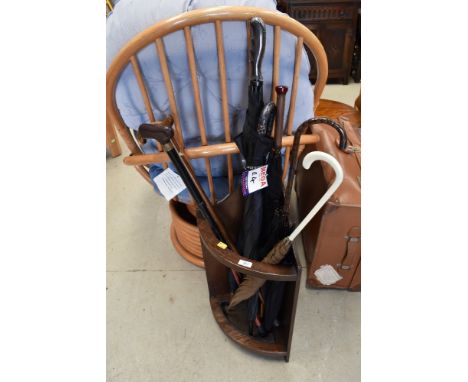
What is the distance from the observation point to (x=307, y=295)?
116 centimetres

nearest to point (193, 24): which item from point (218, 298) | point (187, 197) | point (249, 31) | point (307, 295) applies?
point (249, 31)

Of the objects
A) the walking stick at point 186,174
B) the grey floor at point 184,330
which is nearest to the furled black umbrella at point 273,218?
the walking stick at point 186,174

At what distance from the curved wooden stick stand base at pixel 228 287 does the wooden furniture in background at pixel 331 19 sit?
5.67ft

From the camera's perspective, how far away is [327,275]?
1093 mm

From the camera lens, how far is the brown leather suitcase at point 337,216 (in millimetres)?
872

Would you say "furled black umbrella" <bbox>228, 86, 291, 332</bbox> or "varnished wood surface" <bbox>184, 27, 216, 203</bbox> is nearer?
"varnished wood surface" <bbox>184, 27, 216, 203</bbox>

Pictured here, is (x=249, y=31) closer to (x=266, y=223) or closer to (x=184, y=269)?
(x=266, y=223)

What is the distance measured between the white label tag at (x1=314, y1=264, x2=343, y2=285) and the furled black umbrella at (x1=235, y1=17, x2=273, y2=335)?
37 centimetres

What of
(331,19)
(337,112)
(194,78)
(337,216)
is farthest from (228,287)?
(331,19)

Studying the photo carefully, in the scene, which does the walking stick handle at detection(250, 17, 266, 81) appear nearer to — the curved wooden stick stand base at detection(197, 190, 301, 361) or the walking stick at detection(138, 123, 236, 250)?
the walking stick at detection(138, 123, 236, 250)

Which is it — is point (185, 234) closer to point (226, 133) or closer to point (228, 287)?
point (228, 287)

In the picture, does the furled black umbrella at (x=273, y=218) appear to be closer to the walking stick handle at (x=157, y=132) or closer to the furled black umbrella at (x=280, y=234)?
the furled black umbrella at (x=280, y=234)

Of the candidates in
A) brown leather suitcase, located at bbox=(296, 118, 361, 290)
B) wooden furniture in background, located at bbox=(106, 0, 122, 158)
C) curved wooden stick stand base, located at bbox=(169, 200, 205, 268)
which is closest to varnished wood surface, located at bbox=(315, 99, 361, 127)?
brown leather suitcase, located at bbox=(296, 118, 361, 290)

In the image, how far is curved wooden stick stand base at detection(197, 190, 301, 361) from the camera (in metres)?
0.72
